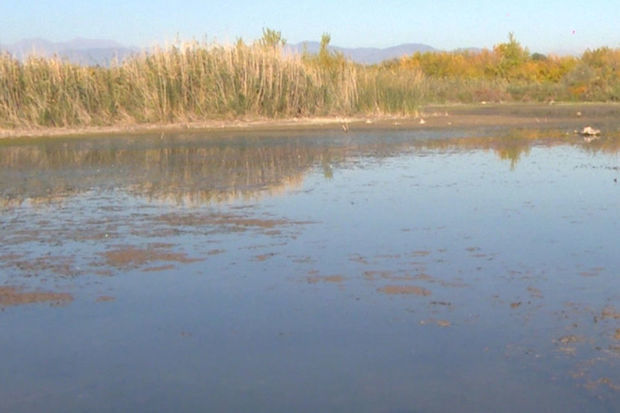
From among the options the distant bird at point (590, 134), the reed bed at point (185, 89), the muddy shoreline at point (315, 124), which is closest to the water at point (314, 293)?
the distant bird at point (590, 134)

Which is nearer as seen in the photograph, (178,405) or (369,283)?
(178,405)

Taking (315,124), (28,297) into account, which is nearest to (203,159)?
(28,297)

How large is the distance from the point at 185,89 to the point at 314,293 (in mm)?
16968

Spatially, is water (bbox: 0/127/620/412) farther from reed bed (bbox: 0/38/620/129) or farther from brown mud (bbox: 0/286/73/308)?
reed bed (bbox: 0/38/620/129)

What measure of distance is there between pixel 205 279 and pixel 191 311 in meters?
0.71

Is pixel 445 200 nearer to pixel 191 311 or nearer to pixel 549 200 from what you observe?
pixel 549 200

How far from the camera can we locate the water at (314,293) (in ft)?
12.1

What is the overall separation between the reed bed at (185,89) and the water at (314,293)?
10.2 m

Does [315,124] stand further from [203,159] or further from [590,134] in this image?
[203,159]

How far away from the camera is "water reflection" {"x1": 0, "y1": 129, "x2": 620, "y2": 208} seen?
9688mm

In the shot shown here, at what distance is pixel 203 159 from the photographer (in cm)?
1307

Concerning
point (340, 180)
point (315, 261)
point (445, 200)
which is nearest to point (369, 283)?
point (315, 261)

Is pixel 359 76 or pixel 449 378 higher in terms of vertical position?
pixel 359 76

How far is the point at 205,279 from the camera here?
552cm
